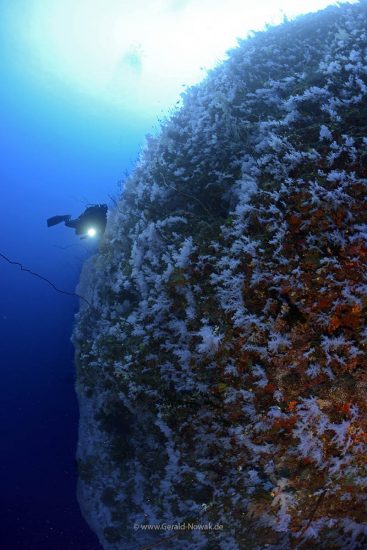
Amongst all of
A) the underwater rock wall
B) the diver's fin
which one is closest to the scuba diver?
the diver's fin

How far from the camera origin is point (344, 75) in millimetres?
6277

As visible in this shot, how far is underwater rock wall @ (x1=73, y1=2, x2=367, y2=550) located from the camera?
178 inches

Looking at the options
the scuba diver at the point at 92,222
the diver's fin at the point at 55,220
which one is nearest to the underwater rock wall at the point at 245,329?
the scuba diver at the point at 92,222

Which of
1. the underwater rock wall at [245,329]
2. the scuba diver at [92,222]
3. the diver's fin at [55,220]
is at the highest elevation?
the diver's fin at [55,220]

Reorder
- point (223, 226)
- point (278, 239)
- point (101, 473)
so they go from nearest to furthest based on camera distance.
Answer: point (278, 239)
point (223, 226)
point (101, 473)

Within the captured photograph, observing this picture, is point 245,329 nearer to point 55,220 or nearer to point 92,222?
point 92,222

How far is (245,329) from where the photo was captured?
15.8 feet

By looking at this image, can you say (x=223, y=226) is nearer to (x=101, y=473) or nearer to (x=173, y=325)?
(x=173, y=325)

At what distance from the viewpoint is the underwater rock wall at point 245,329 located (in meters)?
4.53

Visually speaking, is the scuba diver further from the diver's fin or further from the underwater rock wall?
the underwater rock wall

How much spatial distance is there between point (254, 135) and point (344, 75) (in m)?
1.86

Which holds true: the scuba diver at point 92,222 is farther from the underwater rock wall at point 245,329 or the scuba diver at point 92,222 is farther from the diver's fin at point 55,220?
the underwater rock wall at point 245,329

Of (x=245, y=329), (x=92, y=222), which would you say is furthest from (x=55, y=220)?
(x=245, y=329)

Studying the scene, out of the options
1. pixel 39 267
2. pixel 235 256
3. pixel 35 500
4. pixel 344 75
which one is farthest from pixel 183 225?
pixel 35 500
